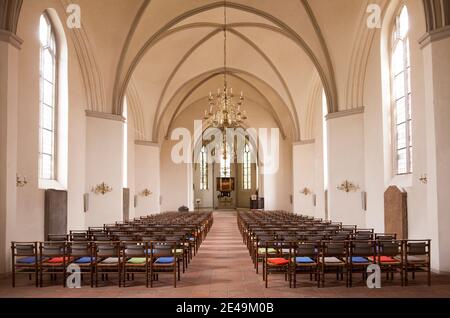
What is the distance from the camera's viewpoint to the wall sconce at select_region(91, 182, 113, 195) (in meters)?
18.2

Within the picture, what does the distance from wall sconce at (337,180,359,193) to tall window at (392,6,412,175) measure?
8.92 feet

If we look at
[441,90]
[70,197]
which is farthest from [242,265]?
[70,197]

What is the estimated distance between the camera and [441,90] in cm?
1028

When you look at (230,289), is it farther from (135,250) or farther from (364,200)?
(364,200)

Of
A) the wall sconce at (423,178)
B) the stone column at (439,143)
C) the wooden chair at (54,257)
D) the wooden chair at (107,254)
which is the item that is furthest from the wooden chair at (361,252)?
the wooden chair at (54,257)

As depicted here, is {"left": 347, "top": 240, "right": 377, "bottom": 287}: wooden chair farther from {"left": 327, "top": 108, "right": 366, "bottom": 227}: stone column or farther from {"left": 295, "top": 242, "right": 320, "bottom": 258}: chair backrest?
{"left": 327, "top": 108, "right": 366, "bottom": 227}: stone column

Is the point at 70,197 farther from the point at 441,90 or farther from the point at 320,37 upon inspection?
the point at 441,90

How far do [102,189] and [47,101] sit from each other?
177 inches

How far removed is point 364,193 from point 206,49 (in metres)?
12.4

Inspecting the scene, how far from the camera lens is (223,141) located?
827 inches

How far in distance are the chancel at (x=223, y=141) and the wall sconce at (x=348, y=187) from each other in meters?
0.04

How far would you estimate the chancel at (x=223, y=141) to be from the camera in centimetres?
886

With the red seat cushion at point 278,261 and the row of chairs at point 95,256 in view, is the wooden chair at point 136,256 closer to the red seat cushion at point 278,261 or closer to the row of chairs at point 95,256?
the row of chairs at point 95,256

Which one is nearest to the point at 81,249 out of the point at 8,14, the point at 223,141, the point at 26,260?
the point at 26,260
